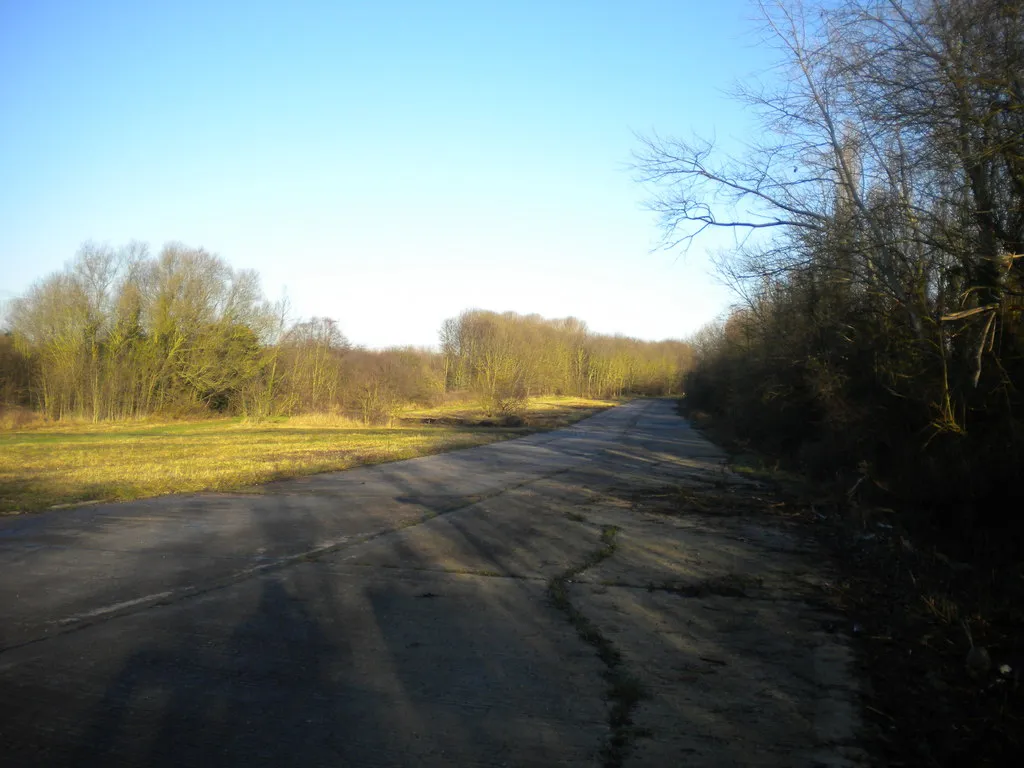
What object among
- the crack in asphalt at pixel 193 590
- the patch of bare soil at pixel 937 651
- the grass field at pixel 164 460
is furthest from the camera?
the grass field at pixel 164 460

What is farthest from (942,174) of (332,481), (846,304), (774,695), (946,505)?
(332,481)

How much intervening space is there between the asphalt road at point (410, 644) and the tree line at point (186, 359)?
108 feet

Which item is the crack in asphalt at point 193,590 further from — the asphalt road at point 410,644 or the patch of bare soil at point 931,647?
the patch of bare soil at point 931,647

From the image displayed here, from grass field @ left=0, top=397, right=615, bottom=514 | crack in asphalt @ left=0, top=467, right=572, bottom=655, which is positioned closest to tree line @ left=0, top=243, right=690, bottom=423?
grass field @ left=0, top=397, right=615, bottom=514

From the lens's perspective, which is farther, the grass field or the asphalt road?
the grass field

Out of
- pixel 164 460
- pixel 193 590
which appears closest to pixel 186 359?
pixel 164 460

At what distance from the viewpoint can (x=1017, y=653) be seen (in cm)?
587

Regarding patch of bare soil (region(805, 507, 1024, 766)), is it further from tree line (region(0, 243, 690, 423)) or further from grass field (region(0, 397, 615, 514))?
tree line (region(0, 243, 690, 423))

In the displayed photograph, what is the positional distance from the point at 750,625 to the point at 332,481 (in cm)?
1195

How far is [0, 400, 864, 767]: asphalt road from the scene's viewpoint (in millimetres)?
4309

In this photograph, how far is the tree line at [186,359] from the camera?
149 ft

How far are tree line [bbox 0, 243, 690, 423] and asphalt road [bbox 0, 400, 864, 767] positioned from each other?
3302cm

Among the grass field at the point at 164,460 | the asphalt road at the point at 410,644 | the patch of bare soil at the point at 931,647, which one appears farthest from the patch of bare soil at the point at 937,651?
the grass field at the point at 164,460

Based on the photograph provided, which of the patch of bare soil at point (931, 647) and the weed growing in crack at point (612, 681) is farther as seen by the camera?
the patch of bare soil at point (931, 647)
